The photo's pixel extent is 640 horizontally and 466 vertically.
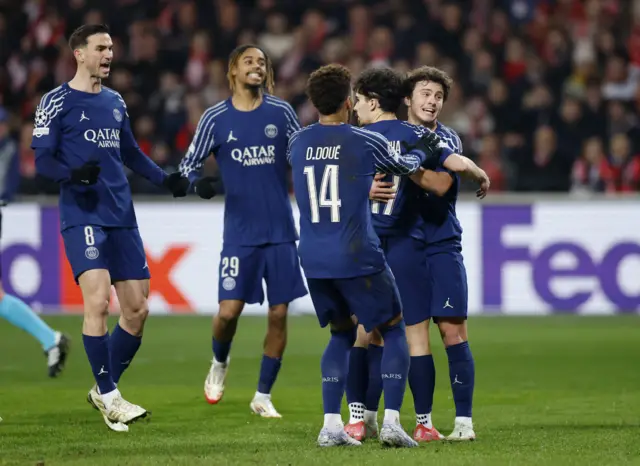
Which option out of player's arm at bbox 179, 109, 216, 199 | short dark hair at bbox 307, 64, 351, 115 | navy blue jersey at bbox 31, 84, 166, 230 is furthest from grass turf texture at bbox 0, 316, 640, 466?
short dark hair at bbox 307, 64, 351, 115

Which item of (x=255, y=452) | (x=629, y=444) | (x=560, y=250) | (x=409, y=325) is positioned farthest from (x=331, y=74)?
(x=560, y=250)

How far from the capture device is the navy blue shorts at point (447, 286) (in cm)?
691

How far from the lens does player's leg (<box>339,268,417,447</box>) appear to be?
6516 millimetres

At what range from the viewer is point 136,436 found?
7.24m

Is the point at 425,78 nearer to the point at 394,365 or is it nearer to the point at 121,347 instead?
the point at 394,365

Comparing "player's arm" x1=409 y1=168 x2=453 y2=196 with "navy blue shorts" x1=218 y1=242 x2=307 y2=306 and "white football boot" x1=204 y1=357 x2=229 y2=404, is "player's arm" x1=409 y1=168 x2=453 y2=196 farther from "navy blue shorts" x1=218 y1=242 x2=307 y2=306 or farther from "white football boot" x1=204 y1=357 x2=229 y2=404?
"white football boot" x1=204 y1=357 x2=229 y2=404

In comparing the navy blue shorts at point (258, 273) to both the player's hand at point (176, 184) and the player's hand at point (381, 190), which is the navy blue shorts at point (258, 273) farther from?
the player's hand at point (381, 190)

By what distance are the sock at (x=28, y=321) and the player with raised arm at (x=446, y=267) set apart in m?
3.91

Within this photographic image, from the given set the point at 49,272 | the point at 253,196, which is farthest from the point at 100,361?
the point at 49,272

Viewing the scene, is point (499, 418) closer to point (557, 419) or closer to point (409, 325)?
point (557, 419)

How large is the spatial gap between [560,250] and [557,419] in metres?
6.81

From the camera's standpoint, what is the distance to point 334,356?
6.68 m

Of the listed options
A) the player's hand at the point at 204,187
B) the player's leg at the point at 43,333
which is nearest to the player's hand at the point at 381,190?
the player's hand at the point at 204,187

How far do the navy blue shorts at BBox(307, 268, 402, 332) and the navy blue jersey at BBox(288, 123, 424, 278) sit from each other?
6 cm
